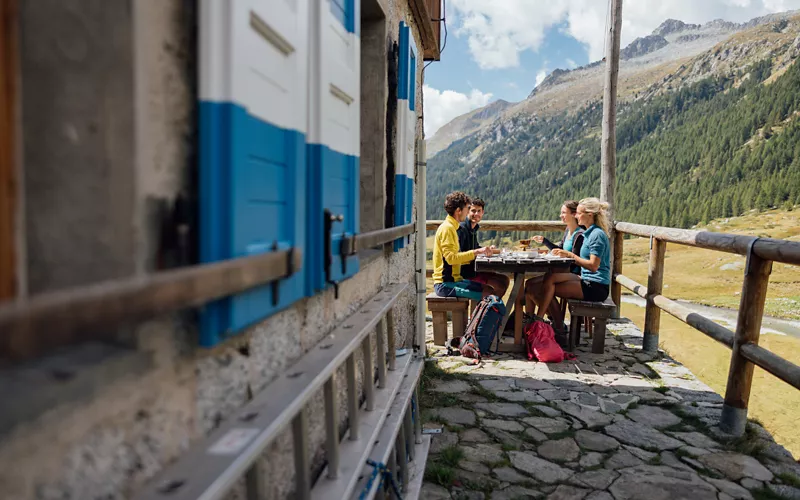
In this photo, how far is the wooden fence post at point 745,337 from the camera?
357cm

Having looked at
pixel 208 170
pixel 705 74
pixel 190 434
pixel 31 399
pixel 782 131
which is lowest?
pixel 190 434

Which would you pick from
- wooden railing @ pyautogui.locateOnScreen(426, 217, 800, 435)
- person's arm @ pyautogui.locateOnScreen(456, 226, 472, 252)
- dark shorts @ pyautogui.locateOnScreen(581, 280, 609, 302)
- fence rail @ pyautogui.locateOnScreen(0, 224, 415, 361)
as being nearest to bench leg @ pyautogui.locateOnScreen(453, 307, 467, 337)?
person's arm @ pyautogui.locateOnScreen(456, 226, 472, 252)

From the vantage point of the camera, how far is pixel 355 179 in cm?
235

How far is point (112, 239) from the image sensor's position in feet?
2.87

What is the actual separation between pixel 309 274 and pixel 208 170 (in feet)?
2.20

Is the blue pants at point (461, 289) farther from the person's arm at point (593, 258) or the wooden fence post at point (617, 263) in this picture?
the wooden fence post at point (617, 263)

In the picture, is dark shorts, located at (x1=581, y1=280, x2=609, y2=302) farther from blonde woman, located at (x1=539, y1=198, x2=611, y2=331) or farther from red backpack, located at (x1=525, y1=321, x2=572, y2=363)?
red backpack, located at (x1=525, y1=321, x2=572, y2=363)

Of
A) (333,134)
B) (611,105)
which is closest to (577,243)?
(611,105)

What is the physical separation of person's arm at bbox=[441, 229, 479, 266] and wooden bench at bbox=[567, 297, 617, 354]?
3.91 ft

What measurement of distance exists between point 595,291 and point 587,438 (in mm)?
2134

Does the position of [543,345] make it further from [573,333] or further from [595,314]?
[595,314]

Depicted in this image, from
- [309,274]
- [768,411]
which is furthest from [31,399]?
[768,411]

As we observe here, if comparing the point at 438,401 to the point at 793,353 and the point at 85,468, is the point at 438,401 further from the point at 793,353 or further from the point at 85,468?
the point at 793,353

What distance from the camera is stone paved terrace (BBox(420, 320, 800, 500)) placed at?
3.03 meters
